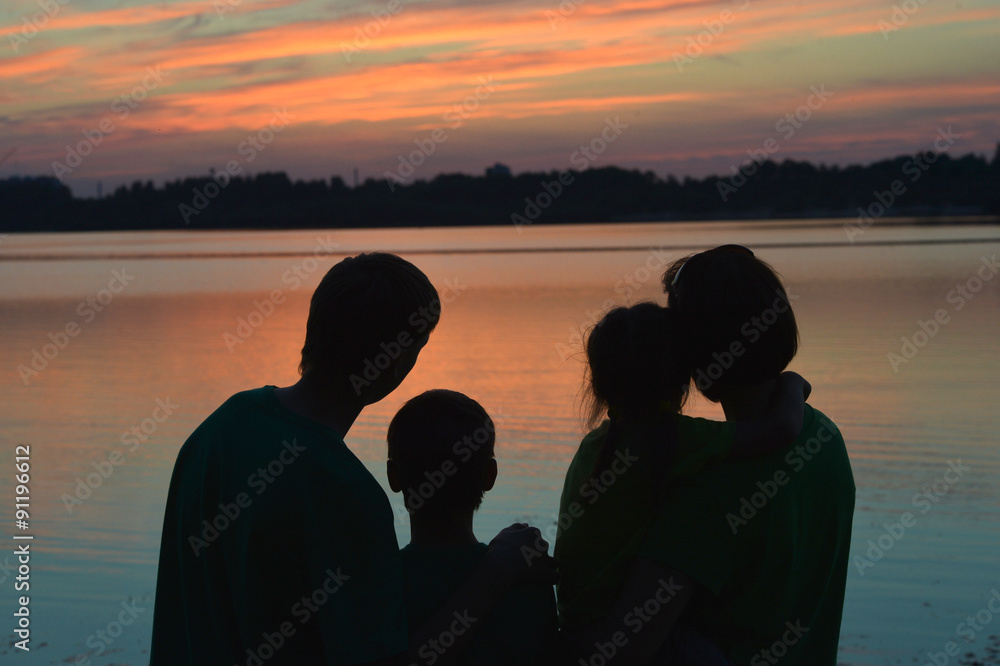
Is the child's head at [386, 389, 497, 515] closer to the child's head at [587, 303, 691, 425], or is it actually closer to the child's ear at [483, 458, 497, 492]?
the child's ear at [483, 458, 497, 492]

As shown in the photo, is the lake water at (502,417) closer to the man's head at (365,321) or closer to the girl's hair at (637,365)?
the girl's hair at (637,365)

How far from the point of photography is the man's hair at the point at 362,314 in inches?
66.2

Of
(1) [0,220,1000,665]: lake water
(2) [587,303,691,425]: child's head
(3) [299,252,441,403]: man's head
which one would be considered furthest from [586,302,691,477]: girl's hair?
(1) [0,220,1000,665]: lake water

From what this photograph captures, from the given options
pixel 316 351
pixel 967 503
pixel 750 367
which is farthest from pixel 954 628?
pixel 316 351

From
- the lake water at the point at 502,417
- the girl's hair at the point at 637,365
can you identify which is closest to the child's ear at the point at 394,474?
the girl's hair at the point at 637,365

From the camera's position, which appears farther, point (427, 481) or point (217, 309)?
point (217, 309)

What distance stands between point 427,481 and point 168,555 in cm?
47

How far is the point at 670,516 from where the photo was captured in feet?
5.63

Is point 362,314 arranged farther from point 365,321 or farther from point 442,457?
point 442,457

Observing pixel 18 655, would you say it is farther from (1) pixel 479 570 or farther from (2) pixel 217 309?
(2) pixel 217 309

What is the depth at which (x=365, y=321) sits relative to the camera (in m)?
1.68

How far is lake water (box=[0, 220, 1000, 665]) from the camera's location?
5582 mm

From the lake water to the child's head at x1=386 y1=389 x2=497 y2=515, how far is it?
3629mm

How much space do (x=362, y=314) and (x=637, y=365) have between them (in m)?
0.49
